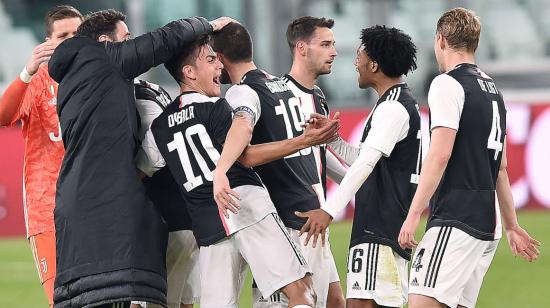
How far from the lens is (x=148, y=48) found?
6.04 m

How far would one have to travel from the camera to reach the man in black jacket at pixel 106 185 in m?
5.99

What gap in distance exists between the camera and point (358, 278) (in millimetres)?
6512

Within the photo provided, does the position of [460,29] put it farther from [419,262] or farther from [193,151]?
[193,151]

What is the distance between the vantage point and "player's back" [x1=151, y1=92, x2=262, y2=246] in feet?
19.7

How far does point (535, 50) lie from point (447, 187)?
1118 centimetres

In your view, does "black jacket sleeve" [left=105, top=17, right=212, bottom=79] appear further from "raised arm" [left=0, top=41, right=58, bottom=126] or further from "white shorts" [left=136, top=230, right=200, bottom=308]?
"white shorts" [left=136, top=230, right=200, bottom=308]

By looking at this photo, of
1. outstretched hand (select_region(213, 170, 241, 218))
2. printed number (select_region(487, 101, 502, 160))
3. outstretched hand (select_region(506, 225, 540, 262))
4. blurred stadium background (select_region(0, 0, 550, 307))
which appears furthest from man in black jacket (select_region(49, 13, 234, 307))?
blurred stadium background (select_region(0, 0, 550, 307))

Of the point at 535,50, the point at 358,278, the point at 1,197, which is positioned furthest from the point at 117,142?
the point at 535,50

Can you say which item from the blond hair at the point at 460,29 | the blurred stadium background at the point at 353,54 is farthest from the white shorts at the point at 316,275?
the blurred stadium background at the point at 353,54

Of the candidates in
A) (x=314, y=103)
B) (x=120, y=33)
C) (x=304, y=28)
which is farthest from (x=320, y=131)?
(x=304, y=28)

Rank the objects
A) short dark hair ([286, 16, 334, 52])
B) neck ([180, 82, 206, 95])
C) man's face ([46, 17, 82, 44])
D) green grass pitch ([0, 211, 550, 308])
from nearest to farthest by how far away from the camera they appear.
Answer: neck ([180, 82, 206, 95])
man's face ([46, 17, 82, 44])
short dark hair ([286, 16, 334, 52])
green grass pitch ([0, 211, 550, 308])

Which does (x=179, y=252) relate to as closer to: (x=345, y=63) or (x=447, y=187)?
(x=447, y=187)

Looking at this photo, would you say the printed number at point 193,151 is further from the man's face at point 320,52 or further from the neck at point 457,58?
the man's face at point 320,52

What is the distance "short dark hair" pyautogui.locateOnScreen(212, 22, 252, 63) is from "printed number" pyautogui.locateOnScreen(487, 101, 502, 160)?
1452mm
